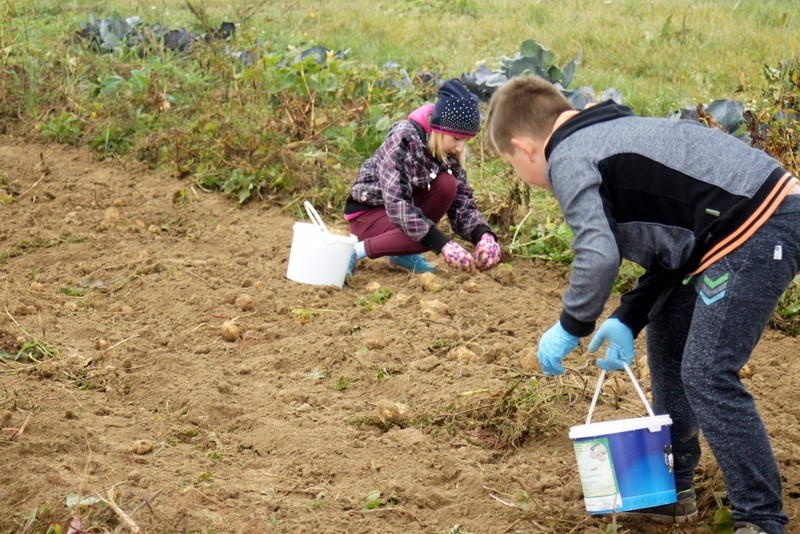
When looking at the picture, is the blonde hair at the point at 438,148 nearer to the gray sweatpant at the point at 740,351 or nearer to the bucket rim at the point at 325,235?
the bucket rim at the point at 325,235

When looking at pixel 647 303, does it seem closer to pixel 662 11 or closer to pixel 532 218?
pixel 532 218

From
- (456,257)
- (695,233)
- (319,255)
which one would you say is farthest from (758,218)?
(319,255)

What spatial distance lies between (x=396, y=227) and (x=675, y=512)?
86.3 inches

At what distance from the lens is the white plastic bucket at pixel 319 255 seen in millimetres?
4508

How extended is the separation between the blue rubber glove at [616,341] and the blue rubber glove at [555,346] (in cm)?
12

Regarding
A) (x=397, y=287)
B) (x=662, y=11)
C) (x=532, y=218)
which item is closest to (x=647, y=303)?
(x=397, y=287)

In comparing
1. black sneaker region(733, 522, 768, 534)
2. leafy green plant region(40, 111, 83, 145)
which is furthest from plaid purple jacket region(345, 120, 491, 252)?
leafy green plant region(40, 111, 83, 145)

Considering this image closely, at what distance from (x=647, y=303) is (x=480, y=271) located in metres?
2.10

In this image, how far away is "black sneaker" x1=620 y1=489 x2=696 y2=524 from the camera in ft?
9.20

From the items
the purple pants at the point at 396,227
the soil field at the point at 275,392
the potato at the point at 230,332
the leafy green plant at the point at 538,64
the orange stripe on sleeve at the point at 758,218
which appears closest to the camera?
the orange stripe on sleeve at the point at 758,218

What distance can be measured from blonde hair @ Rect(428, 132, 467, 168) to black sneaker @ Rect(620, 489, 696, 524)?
207cm

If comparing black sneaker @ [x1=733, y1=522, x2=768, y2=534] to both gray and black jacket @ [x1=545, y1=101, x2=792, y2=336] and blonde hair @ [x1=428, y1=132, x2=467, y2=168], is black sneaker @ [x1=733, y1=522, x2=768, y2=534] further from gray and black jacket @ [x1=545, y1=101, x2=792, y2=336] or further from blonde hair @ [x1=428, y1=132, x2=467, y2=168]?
blonde hair @ [x1=428, y1=132, x2=467, y2=168]

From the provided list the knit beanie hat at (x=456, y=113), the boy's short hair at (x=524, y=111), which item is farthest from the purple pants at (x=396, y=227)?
the boy's short hair at (x=524, y=111)

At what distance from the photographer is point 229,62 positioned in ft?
22.2
